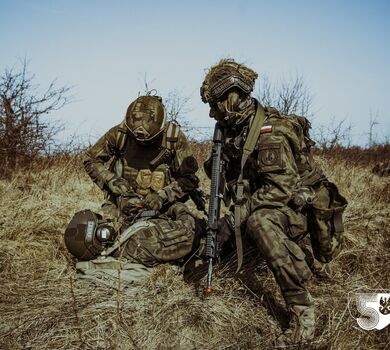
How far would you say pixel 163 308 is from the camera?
3.23 metres

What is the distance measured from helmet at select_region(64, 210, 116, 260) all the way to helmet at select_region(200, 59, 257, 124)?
1482mm

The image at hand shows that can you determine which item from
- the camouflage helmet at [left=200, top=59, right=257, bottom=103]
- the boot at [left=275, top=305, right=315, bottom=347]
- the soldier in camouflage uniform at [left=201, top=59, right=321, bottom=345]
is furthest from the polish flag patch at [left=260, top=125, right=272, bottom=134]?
the boot at [left=275, top=305, right=315, bottom=347]

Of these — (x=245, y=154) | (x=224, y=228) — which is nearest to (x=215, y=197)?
(x=224, y=228)

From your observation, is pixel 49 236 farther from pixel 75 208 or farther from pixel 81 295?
pixel 81 295

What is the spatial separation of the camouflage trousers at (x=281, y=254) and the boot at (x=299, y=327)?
0.14ft

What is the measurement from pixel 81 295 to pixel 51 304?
0.79 ft

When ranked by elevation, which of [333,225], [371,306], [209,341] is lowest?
[209,341]

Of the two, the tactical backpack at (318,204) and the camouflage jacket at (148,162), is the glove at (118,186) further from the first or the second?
the tactical backpack at (318,204)

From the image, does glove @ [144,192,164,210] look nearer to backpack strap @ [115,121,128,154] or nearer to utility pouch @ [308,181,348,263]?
backpack strap @ [115,121,128,154]

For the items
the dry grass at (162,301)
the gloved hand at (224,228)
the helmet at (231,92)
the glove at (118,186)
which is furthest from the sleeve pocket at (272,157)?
the glove at (118,186)

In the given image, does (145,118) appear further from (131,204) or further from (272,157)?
(272,157)

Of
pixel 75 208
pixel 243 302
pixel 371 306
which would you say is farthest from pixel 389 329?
pixel 75 208

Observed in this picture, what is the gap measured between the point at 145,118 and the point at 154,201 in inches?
31.7

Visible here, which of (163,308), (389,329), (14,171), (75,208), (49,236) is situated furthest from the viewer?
(14,171)
